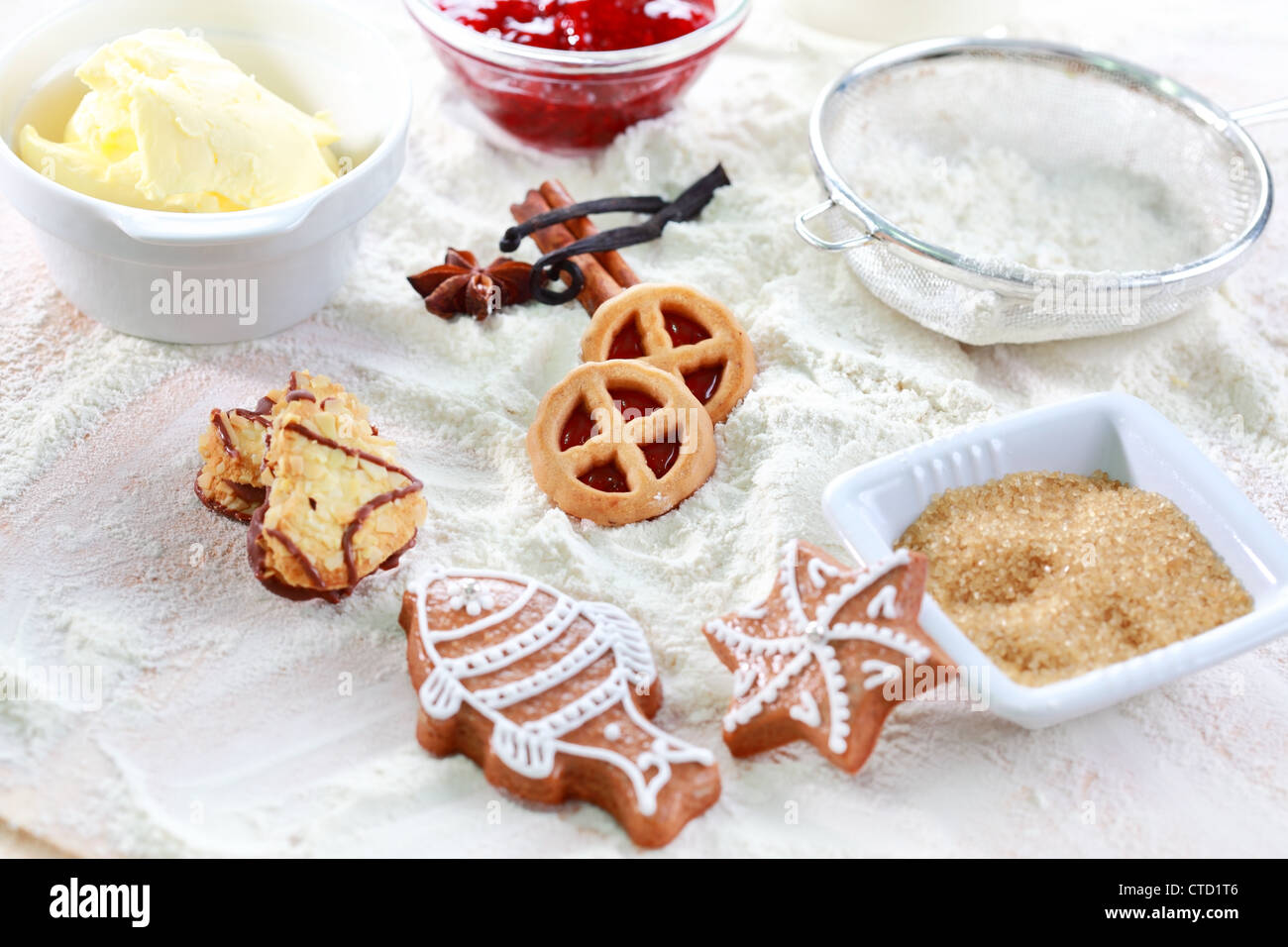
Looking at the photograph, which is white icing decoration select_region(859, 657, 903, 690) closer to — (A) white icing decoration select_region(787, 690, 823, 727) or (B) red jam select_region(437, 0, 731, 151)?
(A) white icing decoration select_region(787, 690, 823, 727)

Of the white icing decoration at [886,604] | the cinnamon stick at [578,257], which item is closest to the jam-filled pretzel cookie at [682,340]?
the cinnamon stick at [578,257]

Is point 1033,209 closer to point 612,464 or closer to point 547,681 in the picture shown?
point 612,464

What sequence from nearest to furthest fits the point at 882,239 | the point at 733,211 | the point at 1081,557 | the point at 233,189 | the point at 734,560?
1. the point at 1081,557
2. the point at 734,560
3. the point at 233,189
4. the point at 882,239
5. the point at 733,211

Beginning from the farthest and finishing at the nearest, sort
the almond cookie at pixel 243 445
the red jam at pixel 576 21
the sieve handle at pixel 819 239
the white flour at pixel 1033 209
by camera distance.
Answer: the red jam at pixel 576 21 < the white flour at pixel 1033 209 < the sieve handle at pixel 819 239 < the almond cookie at pixel 243 445

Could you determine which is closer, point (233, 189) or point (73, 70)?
point (233, 189)

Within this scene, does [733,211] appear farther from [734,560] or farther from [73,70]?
[73,70]

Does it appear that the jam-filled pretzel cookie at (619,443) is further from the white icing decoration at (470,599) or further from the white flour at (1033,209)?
the white flour at (1033,209)

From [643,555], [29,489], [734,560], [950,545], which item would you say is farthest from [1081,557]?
[29,489]

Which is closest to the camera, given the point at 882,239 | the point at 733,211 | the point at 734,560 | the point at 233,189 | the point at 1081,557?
the point at 1081,557
